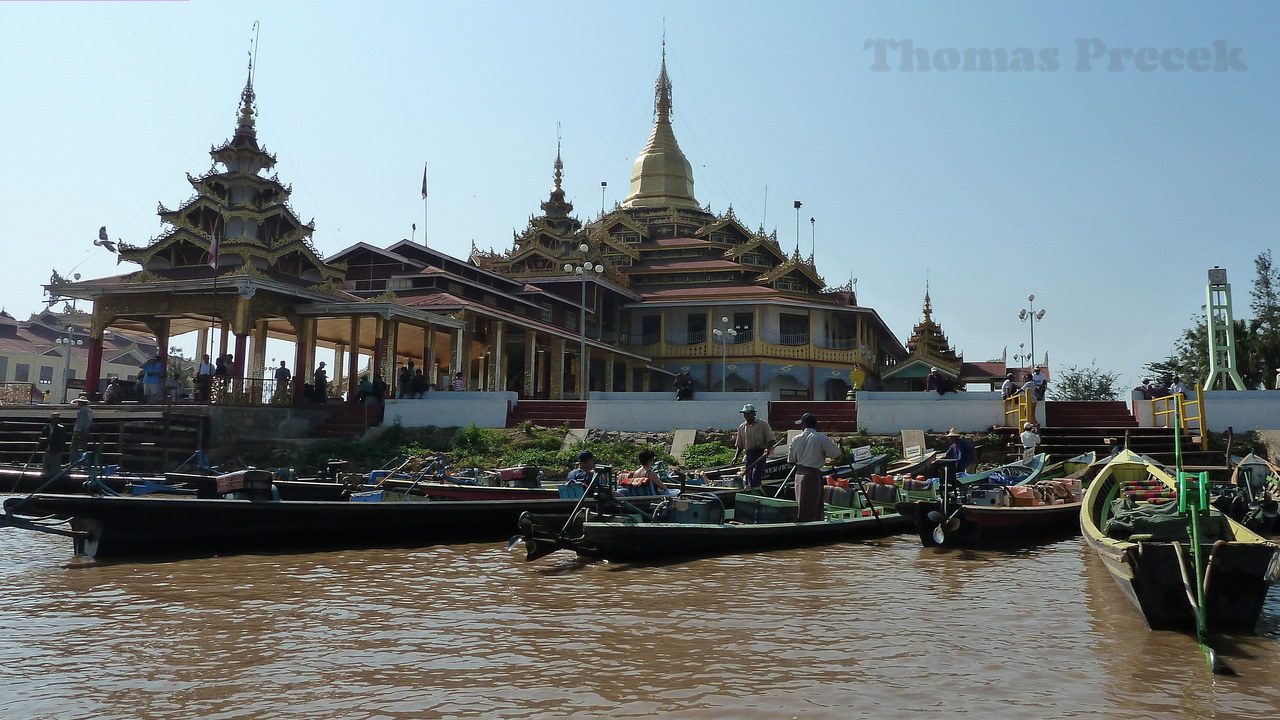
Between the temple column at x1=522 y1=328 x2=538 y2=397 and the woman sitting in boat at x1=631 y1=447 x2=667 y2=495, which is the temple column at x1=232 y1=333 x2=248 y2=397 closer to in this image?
the temple column at x1=522 y1=328 x2=538 y2=397

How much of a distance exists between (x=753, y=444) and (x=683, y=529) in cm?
310

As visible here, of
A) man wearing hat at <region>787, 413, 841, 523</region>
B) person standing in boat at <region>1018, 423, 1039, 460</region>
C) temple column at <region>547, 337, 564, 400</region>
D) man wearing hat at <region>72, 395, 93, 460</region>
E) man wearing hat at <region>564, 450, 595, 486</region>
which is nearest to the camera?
man wearing hat at <region>787, 413, 841, 523</region>

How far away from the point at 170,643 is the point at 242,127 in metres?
27.1

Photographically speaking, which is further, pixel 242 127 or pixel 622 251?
pixel 622 251

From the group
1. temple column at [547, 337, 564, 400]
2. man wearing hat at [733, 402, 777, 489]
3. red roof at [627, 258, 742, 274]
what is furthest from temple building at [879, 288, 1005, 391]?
man wearing hat at [733, 402, 777, 489]

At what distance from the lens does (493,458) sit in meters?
21.4

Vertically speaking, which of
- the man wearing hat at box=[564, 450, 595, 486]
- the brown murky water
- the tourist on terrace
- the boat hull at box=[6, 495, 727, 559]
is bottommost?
the brown murky water

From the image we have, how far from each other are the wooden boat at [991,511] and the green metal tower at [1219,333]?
12.0 m

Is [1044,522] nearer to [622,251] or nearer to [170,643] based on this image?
[170,643]

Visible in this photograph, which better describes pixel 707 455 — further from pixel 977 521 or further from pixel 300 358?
pixel 300 358

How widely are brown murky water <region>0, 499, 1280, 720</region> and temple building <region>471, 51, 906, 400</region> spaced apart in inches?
1014

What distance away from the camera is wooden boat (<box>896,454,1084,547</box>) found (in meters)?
11.4

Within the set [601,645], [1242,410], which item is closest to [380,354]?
[1242,410]

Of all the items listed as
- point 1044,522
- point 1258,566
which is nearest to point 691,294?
point 1044,522
